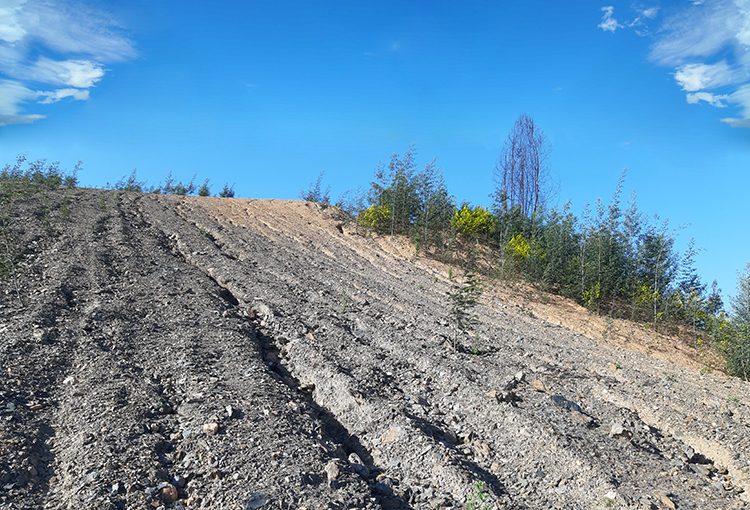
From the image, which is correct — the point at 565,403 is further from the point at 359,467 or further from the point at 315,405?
the point at 315,405

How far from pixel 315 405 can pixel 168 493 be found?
85.8 inches

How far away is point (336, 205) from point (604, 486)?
18.7 m

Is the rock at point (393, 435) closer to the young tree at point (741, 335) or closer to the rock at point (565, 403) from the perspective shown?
the rock at point (565, 403)

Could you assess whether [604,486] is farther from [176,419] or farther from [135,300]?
[135,300]

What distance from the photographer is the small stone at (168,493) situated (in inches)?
141

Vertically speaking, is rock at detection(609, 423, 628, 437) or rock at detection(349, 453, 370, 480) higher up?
rock at detection(609, 423, 628, 437)

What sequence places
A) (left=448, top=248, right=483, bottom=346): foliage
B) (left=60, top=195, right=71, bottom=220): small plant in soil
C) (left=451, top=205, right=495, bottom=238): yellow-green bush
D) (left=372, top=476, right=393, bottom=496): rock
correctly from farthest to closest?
(left=451, top=205, right=495, bottom=238): yellow-green bush < (left=60, top=195, right=71, bottom=220): small plant in soil < (left=448, top=248, right=483, bottom=346): foliage < (left=372, top=476, right=393, bottom=496): rock

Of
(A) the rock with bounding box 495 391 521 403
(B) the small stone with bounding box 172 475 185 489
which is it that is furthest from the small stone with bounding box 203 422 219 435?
(A) the rock with bounding box 495 391 521 403

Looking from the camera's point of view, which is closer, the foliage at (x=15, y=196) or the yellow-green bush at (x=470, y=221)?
the foliage at (x=15, y=196)

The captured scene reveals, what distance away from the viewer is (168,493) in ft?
11.8

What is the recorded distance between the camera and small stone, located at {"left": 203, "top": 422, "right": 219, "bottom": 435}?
439 centimetres

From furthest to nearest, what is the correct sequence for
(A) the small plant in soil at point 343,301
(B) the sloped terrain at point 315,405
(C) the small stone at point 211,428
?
(A) the small plant in soil at point 343,301, (C) the small stone at point 211,428, (B) the sloped terrain at point 315,405

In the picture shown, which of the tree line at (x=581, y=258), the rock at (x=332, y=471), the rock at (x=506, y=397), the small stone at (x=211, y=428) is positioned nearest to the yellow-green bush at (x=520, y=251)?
the tree line at (x=581, y=258)

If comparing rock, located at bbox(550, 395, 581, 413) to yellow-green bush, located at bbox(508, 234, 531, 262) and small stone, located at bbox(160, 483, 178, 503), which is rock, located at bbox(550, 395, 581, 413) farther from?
yellow-green bush, located at bbox(508, 234, 531, 262)
